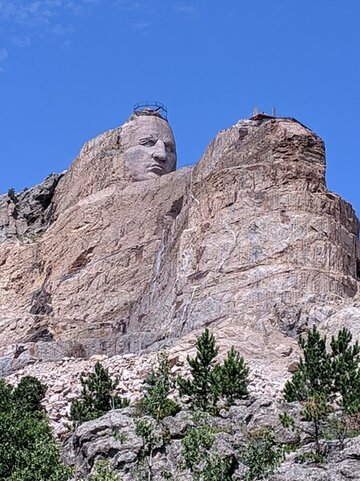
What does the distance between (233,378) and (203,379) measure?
919 mm

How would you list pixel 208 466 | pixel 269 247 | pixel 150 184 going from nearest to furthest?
pixel 208 466
pixel 269 247
pixel 150 184

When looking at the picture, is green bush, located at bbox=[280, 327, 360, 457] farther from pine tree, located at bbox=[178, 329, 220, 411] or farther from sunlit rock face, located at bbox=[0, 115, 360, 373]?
sunlit rock face, located at bbox=[0, 115, 360, 373]

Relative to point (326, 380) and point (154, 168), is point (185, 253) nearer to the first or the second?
point (154, 168)

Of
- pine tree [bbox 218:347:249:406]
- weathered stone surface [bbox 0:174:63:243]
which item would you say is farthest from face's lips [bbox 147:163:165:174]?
pine tree [bbox 218:347:249:406]

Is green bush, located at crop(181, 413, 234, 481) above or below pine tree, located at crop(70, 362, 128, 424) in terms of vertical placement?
below

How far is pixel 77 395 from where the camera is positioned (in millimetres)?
47062

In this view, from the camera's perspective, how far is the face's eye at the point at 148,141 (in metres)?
65.7

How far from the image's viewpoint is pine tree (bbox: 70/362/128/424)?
42469mm

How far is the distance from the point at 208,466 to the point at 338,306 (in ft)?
Result: 60.0

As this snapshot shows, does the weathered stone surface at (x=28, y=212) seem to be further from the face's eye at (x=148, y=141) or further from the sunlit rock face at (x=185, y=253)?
the face's eye at (x=148, y=141)

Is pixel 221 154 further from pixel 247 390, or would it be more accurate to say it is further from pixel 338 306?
pixel 247 390

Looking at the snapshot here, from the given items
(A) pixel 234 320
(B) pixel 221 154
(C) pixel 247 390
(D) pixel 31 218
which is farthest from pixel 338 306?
(D) pixel 31 218

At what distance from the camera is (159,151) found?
215ft

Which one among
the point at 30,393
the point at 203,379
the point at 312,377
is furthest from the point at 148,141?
the point at 312,377
